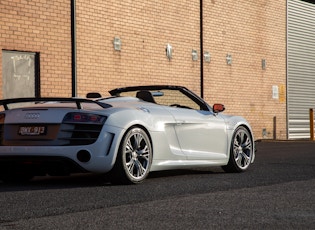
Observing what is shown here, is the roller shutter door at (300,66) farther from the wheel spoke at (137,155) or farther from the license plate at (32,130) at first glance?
the license plate at (32,130)

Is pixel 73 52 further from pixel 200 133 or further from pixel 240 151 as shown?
pixel 200 133

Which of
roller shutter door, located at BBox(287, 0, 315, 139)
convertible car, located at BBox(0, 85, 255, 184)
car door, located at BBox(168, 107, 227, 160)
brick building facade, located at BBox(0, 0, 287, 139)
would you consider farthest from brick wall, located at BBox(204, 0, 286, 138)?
convertible car, located at BBox(0, 85, 255, 184)

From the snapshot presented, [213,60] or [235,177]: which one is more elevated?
[213,60]

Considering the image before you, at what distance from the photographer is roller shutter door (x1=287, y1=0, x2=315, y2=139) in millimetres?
25141

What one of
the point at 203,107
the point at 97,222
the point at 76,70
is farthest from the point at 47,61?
the point at 97,222

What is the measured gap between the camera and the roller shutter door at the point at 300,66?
25.1 m

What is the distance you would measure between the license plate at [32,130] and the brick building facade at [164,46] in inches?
255

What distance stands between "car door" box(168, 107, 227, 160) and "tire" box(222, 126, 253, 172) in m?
0.18

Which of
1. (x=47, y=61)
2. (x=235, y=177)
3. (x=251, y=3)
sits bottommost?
(x=235, y=177)

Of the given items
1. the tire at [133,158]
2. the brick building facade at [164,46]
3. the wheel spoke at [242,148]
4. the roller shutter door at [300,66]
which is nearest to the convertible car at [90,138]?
the tire at [133,158]

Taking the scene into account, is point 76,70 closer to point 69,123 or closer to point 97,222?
point 69,123

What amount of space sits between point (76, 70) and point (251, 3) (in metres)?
8.82

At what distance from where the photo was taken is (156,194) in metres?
7.29

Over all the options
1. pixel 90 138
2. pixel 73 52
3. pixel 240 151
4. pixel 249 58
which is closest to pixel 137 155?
pixel 90 138
